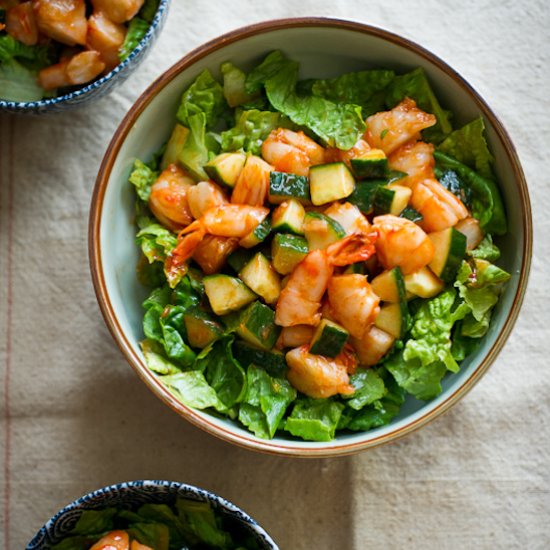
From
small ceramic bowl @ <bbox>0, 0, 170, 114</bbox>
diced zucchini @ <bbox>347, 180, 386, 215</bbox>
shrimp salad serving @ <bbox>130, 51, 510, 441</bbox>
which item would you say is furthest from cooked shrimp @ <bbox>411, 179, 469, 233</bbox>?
small ceramic bowl @ <bbox>0, 0, 170, 114</bbox>

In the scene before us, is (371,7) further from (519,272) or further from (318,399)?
(318,399)

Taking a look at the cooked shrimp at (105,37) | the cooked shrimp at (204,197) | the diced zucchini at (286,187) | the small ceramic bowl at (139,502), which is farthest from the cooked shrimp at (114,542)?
the cooked shrimp at (105,37)

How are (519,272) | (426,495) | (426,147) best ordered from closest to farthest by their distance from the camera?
(519,272) → (426,147) → (426,495)

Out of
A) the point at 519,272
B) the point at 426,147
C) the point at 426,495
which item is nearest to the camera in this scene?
the point at 519,272

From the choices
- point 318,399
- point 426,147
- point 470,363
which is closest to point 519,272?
point 470,363

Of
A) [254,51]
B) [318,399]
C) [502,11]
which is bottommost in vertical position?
[318,399]

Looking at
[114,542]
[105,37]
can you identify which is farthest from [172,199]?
[114,542]

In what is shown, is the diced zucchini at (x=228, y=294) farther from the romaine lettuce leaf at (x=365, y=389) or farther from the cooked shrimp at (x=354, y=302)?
the romaine lettuce leaf at (x=365, y=389)
